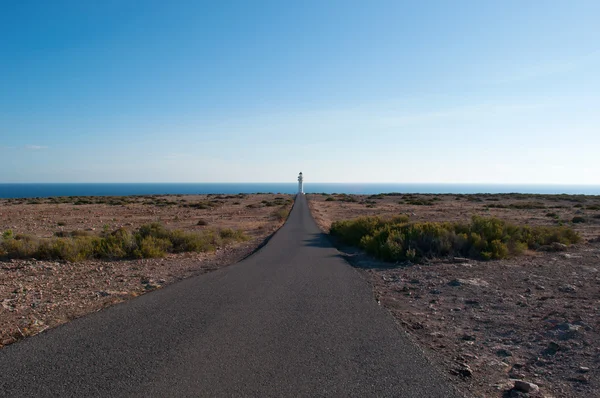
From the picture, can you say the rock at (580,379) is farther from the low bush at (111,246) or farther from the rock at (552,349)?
the low bush at (111,246)

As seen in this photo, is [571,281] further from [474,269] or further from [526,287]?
[474,269]

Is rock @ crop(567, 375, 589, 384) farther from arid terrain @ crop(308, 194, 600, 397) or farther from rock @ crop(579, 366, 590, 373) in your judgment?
rock @ crop(579, 366, 590, 373)

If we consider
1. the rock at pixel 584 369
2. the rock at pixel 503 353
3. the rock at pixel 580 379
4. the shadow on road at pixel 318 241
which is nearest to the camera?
the rock at pixel 580 379

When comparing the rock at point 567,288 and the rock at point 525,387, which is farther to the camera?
the rock at point 567,288

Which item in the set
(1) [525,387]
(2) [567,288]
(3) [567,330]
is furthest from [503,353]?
(2) [567,288]

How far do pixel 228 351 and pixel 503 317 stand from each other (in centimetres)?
545

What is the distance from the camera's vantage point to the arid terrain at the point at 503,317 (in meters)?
5.38

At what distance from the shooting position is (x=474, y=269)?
13266 millimetres

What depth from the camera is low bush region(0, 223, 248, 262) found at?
14602mm

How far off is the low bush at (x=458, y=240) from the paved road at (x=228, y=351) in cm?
626

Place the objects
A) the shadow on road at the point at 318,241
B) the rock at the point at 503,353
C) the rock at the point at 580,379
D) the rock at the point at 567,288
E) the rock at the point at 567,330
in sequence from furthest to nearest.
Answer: the shadow on road at the point at 318,241
the rock at the point at 567,288
the rock at the point at 567,330
the rock at the point at 503,353
the rock at the point at 580,379

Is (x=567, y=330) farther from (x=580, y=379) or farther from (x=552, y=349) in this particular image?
(x=580, y=379)

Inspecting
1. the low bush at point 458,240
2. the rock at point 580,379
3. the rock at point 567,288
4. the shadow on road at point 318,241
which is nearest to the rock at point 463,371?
the rock at point 580,379

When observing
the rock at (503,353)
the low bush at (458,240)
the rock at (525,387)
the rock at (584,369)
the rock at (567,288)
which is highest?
the low bush at (458,240)
